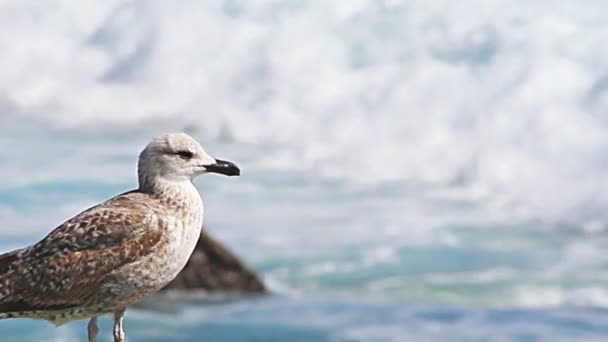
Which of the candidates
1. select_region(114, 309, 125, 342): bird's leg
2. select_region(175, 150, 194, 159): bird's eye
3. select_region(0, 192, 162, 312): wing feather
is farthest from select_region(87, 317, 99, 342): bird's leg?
select_region(175, 150, 194, 159): bird's eye

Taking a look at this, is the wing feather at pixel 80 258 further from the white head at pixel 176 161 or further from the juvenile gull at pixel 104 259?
the white head at pixel 176 161

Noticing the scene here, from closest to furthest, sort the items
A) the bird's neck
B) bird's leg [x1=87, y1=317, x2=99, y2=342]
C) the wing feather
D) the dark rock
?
the wing feather < the bird's neck < bird's leg [x1=87, y1=317, x2=99, y2=342] < the dark rock

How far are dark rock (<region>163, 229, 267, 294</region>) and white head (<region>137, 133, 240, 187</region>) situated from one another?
9287 millimetres

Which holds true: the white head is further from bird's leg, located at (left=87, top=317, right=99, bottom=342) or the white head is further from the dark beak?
bird's leg, located at (left=87, top=317, right=99, bottom=342)

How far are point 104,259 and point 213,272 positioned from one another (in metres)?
9.91

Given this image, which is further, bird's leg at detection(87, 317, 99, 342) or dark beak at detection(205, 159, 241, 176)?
bird's leg at detection(87, 317, 99, 342)

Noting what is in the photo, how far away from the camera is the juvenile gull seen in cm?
739

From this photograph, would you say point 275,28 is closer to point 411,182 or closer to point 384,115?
point 384,115

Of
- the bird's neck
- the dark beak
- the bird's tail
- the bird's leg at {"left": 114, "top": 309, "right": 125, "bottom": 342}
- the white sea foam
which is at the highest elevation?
the white sea foam

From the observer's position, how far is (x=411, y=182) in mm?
25938

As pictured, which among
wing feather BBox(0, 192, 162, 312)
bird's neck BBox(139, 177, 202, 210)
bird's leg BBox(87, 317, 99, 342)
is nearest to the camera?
wing feather BBox(0, 192, 162, 312)

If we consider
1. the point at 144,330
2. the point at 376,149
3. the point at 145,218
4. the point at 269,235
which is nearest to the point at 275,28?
the point at 376,149

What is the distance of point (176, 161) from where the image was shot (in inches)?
299

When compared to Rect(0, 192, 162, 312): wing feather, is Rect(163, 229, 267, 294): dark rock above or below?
above
